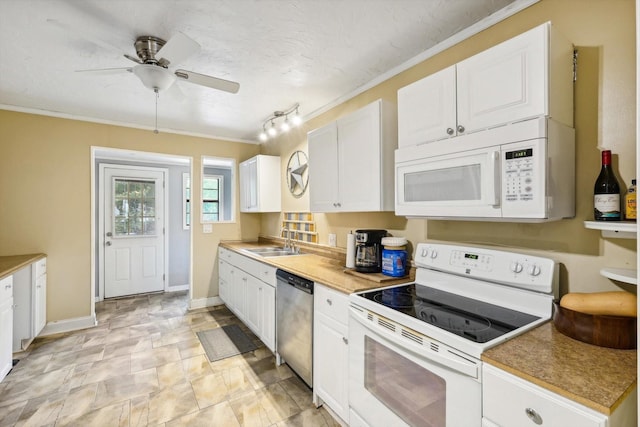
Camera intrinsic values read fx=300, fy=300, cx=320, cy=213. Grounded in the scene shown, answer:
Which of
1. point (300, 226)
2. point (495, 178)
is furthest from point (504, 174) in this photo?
point (300, 226)

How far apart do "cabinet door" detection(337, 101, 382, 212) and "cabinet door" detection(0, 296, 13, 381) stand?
2683 millimetres

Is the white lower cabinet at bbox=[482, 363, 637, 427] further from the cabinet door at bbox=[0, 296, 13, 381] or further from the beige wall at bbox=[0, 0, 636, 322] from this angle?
the cabinet door at bbox=[0, 296, 13, 381]

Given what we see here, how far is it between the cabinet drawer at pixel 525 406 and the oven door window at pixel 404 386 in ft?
0.64

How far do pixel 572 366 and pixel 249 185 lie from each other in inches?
146

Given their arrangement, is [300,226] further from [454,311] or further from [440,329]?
[440,329]

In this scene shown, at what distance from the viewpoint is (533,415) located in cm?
88

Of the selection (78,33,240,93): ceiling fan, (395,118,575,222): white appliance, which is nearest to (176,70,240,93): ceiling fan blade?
(78,33,240,93): ceiling fan

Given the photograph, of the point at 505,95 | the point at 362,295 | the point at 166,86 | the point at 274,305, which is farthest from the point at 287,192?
the point at 505,95

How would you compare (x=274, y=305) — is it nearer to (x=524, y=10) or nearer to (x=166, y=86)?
(x=166, y=86)

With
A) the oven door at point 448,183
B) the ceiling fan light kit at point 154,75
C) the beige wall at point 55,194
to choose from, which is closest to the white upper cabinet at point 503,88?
the oven door at point 448,183

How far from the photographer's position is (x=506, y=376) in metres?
0.95

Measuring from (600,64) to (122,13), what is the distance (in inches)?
93.6

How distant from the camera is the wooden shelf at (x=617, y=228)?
1.04 metres

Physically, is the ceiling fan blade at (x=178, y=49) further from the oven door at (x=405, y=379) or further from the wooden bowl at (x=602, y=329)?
the wooden bowl at (x=602, y=329)
